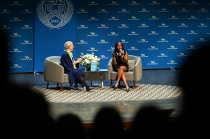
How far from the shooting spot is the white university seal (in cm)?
1477

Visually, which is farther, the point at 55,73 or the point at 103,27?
the point at 103,27

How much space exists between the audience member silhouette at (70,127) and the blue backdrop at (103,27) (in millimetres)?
13050

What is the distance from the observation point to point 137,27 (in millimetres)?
15672

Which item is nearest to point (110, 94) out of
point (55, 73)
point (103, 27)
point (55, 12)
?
point (55, 73)

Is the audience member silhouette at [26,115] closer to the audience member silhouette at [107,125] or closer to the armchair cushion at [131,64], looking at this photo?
the audience member silhouette at [107,125]

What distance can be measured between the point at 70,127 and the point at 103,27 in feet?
47.0

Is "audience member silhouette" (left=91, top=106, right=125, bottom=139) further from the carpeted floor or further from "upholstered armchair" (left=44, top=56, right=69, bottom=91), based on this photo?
"upholstered armchair" (left=44, top=56, right=69, bottom=91)

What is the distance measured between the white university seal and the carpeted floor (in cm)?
349

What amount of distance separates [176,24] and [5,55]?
15.2m

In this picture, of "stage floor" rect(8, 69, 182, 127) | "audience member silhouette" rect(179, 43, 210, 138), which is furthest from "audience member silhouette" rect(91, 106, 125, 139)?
"stage floor" rect(8, 69, 182, 127)

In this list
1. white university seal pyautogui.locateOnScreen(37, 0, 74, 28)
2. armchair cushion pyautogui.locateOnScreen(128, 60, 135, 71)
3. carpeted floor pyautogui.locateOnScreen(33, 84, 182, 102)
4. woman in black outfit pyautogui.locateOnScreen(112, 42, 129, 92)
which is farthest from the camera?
white university seal pyautogui.locateOnScreen(37, 0, 74, 28)

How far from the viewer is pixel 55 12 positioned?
14.9m

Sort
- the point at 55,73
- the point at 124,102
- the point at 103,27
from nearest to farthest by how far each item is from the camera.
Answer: the point at 124,102 < the point at 55,73 < the point at 103,27

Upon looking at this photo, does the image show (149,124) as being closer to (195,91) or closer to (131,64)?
(195,91)
